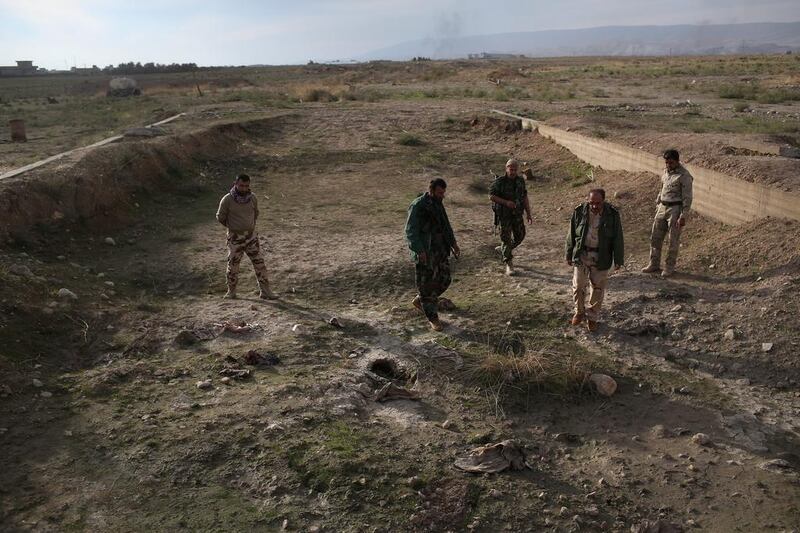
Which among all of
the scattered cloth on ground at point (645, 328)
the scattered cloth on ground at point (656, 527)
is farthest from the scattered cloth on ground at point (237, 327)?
the scattered cloth on ground at point (656, 527)

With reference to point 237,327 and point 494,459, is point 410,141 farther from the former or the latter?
point 494,459

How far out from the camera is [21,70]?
81562mm

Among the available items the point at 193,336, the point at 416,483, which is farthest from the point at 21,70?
the point at 416,483

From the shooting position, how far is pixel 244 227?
721cm

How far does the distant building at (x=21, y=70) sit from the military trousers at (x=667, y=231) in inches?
3465

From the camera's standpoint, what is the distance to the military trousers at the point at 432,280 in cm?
646

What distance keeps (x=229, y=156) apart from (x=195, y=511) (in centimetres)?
1337

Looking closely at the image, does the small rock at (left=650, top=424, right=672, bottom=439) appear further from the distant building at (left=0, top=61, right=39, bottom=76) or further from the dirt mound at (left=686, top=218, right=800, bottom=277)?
the distant building at (left=0, top=61, right=39, bottom=76)

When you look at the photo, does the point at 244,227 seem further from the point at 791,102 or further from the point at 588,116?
the point at 791,102

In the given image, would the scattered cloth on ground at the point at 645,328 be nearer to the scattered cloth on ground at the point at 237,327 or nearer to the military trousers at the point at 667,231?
the military trousers at the point at 667,231

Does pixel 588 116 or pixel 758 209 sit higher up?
pixel 588 116

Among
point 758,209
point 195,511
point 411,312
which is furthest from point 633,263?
point 195,511

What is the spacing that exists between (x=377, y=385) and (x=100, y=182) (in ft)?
25.3

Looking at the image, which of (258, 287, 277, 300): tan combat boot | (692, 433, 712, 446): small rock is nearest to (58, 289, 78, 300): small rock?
(258, 287, 277, 300): tan combat boot
